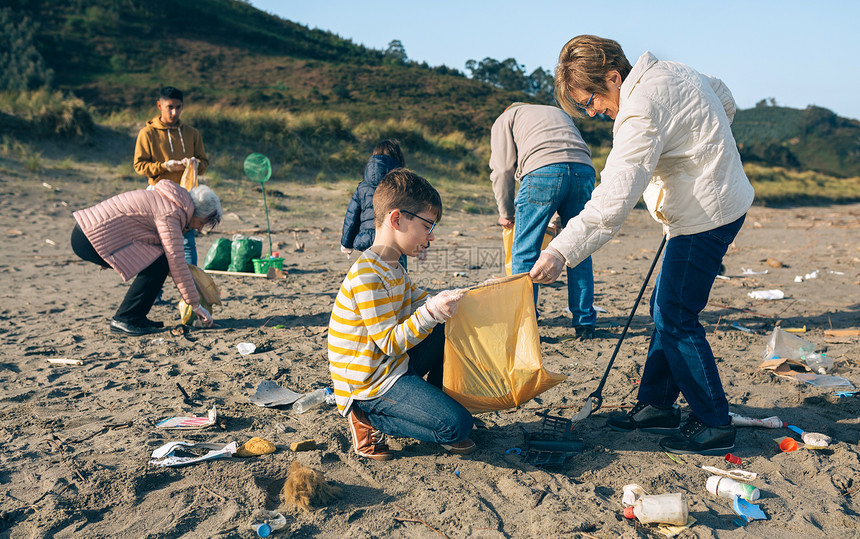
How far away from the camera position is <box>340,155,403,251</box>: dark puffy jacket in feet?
15.1

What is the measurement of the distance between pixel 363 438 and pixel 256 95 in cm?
2796

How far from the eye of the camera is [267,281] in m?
7.00

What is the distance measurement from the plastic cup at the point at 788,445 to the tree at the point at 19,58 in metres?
29.3

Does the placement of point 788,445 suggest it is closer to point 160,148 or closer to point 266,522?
point 266,522

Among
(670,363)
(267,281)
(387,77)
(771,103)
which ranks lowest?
(267,281)

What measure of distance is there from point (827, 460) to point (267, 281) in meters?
5.84

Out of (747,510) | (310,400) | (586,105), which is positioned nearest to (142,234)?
(310,400)

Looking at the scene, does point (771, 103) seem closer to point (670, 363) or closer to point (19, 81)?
point (19, 81)

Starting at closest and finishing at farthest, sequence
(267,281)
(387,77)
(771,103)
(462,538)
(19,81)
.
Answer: (462,538) → (267,281) → (19,81) → (387,77) → (771,103)

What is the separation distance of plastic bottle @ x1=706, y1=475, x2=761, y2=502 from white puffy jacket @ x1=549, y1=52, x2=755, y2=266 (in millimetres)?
1110

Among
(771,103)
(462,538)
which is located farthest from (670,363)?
(771,103)

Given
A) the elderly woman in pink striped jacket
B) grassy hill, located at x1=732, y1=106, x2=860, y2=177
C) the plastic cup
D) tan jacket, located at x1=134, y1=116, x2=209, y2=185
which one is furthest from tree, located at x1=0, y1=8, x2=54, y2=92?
grassy hill, located at x1=732, y1=106, x2=860, y2=177

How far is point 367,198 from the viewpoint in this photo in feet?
15.1

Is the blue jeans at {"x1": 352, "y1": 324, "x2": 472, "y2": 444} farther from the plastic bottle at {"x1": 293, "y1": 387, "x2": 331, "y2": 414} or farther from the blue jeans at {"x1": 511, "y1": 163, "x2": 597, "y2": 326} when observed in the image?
the blue jeans at {"x1": 511, "y1": 163, "x2": 597, "y2": 326}
